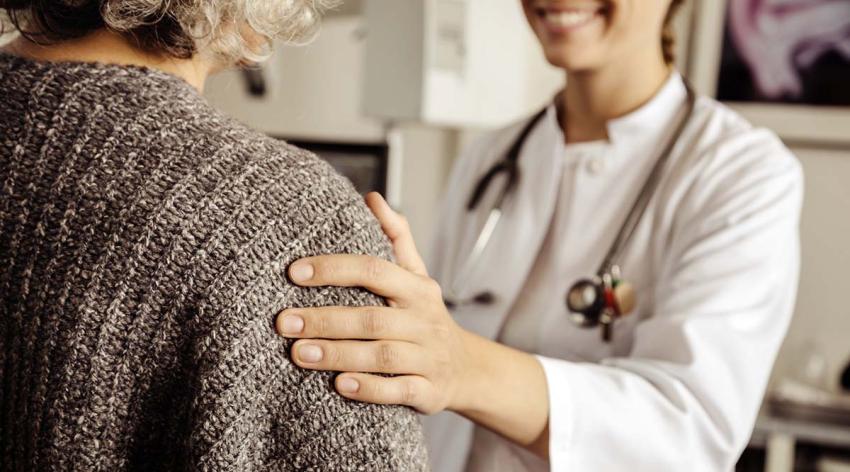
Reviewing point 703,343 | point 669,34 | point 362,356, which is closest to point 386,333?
point 362,356

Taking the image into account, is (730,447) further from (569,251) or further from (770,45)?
(770,45)

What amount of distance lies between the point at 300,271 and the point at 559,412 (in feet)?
1.53

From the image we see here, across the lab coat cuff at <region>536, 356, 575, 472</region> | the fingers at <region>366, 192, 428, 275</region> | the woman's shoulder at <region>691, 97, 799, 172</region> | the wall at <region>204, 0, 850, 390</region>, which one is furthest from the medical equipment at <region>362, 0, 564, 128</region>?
the fingers at <region>366, 192, 428, 275</region>

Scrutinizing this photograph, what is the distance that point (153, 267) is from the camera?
24.5 inches

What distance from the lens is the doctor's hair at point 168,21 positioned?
66 cm

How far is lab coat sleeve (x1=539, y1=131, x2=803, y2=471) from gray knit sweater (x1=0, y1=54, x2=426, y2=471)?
1.39 ft

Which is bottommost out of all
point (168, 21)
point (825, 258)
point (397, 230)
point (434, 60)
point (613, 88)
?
point (825, 258)

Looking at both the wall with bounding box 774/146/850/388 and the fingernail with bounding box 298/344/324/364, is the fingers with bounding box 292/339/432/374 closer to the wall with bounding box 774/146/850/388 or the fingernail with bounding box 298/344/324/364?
the fingernail with bounding box 298/344/324/364

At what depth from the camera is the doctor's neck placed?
1.31 metres

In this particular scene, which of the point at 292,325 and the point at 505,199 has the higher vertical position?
the point at 292,325

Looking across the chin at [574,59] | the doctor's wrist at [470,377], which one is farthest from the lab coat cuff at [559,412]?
the chin at [574,59]

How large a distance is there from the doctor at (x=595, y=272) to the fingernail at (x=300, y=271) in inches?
2.8

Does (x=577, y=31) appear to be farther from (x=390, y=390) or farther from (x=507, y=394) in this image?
(x=390, y=390)

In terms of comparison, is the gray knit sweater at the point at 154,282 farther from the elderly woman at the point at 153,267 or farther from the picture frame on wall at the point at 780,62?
the picture frame on wall at the point at 780,62
